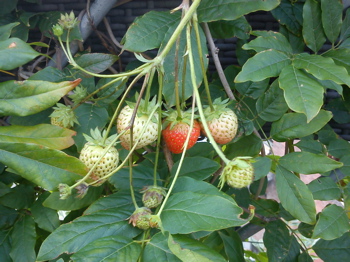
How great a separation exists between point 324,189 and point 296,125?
0.15 meters

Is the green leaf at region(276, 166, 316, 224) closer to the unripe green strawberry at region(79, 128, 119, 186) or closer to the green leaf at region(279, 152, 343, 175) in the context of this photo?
the green leaf at region(279, 152, 343, 175)

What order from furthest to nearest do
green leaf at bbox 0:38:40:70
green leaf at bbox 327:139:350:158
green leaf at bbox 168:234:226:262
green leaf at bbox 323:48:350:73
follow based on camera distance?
green leaf at bbox 327:139:350:158 → green leaf at bbox 323:48:350:73 → green leaf at bbox 0:38:40:70 → green leaf at bbox 168:234:226:262

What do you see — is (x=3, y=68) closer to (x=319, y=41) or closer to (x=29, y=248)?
(x=29, y=248)

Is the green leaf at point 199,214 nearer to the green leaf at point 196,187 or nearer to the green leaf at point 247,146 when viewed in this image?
the green leaf at point 196,187

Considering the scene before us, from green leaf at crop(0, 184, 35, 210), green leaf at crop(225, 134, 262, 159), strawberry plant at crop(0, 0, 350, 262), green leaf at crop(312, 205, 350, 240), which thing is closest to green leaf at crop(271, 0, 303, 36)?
strawberry plant at crop(0, 0, 350, 262)

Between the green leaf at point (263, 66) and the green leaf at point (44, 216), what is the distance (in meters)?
0.41

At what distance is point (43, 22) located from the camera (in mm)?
720

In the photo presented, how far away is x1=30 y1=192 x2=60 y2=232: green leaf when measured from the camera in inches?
26.7

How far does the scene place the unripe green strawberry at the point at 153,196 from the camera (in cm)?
55

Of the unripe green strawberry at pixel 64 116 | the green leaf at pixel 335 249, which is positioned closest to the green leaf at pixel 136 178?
the unripe green strawberry at pixel 64 116

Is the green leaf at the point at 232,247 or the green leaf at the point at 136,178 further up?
the green leaf at the point at 136,178

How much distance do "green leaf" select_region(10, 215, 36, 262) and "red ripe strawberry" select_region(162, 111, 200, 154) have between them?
0.32m

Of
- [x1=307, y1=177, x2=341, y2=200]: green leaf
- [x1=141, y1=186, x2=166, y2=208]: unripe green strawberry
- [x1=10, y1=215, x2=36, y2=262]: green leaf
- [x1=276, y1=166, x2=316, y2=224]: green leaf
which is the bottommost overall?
[x1=10, y1=215, x2=36, y2=262]: green leaf

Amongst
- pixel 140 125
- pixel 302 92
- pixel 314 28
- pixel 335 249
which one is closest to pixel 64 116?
pixel 140 125
